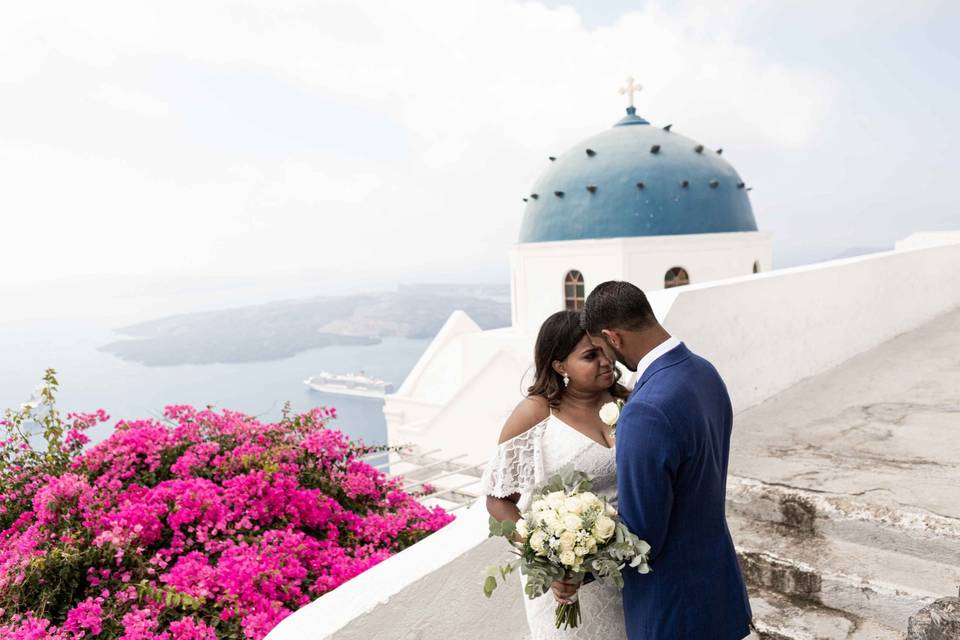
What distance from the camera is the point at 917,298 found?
679cm

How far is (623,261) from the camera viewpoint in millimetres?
13469

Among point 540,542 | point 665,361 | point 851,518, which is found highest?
point 665,361

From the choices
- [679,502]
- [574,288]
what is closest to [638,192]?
[574,288]

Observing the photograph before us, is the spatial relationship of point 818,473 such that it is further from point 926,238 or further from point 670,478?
point 926,238

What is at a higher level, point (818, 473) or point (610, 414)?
point (610, 414)

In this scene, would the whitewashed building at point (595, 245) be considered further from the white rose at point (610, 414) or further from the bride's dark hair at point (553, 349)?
the white rose at point (610, 414)

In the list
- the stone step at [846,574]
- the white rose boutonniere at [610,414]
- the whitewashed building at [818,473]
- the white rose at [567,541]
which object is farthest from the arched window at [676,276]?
the white rose at [567,541]

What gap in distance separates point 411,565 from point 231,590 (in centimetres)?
81

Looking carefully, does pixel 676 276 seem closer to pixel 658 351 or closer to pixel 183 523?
pixel 183 523

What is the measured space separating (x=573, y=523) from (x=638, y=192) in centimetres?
1316

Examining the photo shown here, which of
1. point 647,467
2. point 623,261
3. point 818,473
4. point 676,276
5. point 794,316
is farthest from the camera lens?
point 676,276

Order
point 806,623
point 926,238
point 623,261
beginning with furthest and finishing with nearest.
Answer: point 623,261, point 926,238, point 806,623

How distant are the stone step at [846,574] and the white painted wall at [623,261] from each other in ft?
35.1

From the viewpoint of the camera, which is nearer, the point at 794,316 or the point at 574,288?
the point at 794,316
